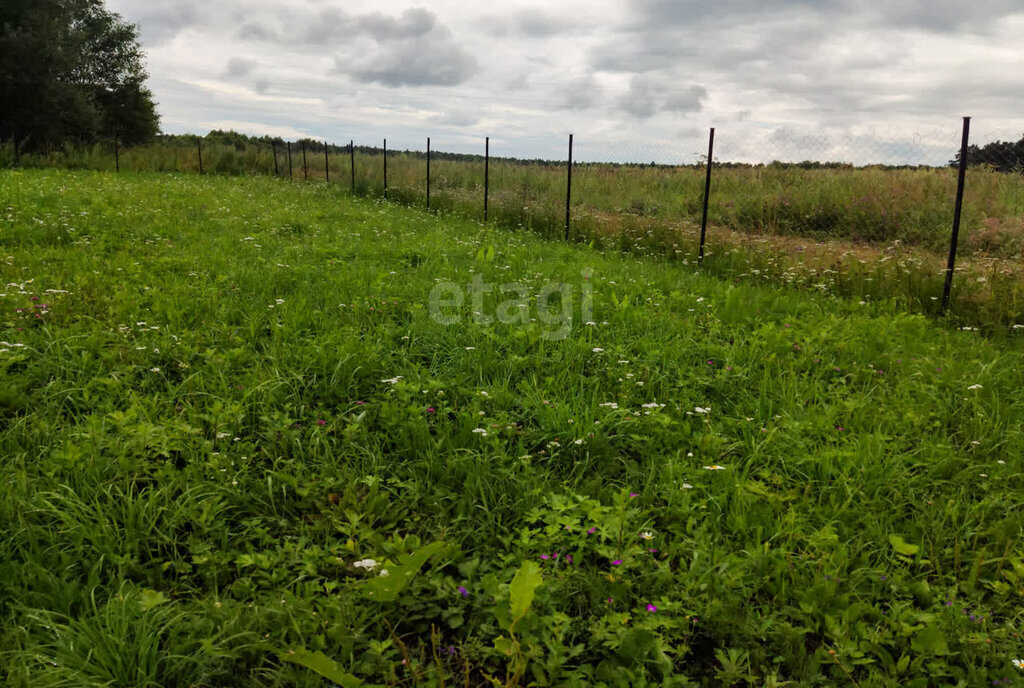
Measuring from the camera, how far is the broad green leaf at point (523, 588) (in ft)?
6.52

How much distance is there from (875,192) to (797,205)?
1541 millimetres

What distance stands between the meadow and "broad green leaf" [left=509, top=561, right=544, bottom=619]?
5.53 metres

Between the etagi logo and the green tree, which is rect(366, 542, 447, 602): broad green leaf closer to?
the etagi logo

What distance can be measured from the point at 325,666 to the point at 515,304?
379 centimetres

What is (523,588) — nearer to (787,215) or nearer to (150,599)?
(150,599)

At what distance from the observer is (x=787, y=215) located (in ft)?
42.9

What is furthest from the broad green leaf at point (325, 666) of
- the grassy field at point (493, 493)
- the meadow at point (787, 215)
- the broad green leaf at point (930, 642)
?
the meadow at point (787, 215)

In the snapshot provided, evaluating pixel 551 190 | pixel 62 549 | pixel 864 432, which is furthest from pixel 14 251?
pixel 551 190

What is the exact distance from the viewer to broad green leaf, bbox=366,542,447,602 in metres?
2.11

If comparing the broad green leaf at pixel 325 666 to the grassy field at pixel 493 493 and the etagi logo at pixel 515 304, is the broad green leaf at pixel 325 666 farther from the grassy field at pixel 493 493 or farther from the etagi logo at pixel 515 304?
the etagi logo at pixel 515 304

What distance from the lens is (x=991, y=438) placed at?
3383 mm

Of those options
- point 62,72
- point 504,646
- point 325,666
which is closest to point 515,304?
point 504,646

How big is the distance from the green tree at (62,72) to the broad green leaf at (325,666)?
26.3m

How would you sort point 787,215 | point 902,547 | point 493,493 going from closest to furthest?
1. point 902,547
2. point 493,493
3. point 787,215
